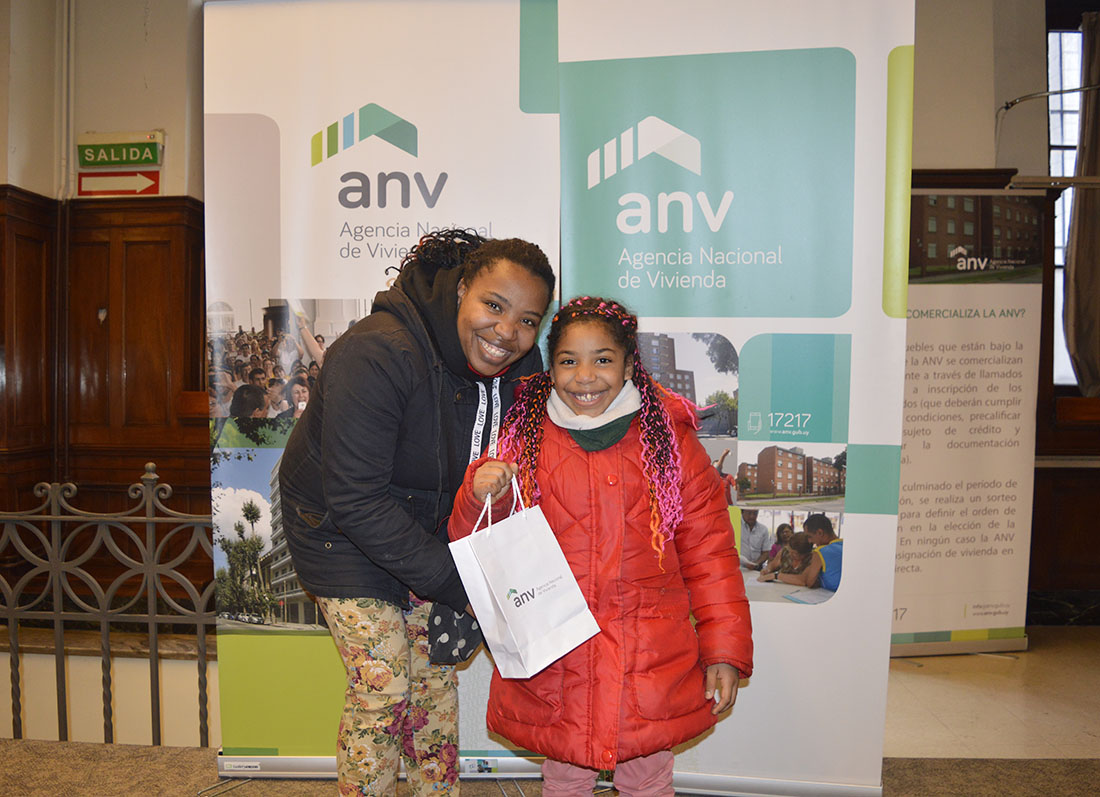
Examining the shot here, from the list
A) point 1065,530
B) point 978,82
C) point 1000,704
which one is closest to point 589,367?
point 1000,704

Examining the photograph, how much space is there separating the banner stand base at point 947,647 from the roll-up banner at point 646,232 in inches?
76.1

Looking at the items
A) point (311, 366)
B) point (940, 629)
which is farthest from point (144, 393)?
point (940, 629)

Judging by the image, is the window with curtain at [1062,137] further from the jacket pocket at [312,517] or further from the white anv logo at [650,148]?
the jacket pocket at [312,517]

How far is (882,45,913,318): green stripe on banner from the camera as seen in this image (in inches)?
83.2

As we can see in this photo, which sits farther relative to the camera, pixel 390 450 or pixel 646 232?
pixel 646 232

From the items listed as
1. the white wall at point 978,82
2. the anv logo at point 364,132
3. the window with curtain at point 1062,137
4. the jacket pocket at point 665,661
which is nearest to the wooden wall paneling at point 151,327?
the anv logo at point 364,132

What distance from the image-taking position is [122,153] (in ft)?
16.6

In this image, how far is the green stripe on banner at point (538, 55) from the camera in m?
2.24

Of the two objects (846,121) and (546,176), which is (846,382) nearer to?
(846,121)

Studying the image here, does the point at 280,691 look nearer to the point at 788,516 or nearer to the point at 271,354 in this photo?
the point at 271,354

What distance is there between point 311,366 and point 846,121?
68.1 inches

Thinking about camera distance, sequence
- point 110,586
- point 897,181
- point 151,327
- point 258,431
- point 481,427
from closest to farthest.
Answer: point 481,427
point 897,181
point 258,431
point 110,586
point 151,327

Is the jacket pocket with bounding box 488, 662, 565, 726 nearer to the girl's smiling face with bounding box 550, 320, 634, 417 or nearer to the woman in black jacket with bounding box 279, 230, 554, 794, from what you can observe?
the woman in black jacket with bounding box 279, 230, 554, 794

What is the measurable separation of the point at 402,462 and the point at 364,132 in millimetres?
1159
